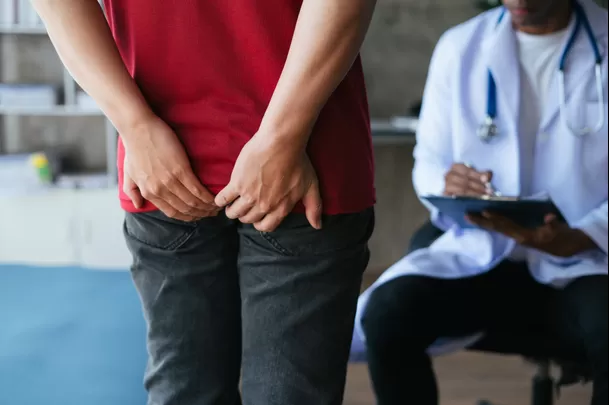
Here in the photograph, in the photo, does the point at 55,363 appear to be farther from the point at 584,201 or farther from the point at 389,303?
the point at 584,201

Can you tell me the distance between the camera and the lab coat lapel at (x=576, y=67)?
164 centimetres

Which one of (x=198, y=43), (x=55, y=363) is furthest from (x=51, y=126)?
(x=198, y=43)

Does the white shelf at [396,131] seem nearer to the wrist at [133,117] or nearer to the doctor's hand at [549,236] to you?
the doctor's hand at [549,236]

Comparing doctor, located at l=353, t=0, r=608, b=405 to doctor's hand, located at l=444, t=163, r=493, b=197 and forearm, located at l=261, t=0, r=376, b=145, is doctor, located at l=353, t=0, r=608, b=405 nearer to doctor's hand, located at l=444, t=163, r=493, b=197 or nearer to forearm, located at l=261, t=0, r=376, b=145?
doctor's hand, located at l=444, t=163, r=493, b=197

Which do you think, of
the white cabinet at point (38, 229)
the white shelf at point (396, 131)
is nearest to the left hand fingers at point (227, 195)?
the white shelf at point (396, 131)

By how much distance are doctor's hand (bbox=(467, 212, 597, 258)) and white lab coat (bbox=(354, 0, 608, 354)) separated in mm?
21

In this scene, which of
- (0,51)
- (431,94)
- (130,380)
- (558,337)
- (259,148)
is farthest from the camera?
(0,51)

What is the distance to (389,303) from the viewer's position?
4.90 ft

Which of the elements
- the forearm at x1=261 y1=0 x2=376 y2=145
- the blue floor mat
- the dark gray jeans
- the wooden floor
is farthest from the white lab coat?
the forearm at x1=261 y1=0 x2=376 y2=145

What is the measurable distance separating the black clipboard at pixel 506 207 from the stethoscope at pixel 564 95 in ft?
0.79

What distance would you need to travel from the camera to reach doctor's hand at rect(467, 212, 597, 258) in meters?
1.52

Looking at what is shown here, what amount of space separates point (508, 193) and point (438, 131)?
244 mm

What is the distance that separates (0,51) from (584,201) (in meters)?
2.96

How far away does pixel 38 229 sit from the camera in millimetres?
3262
